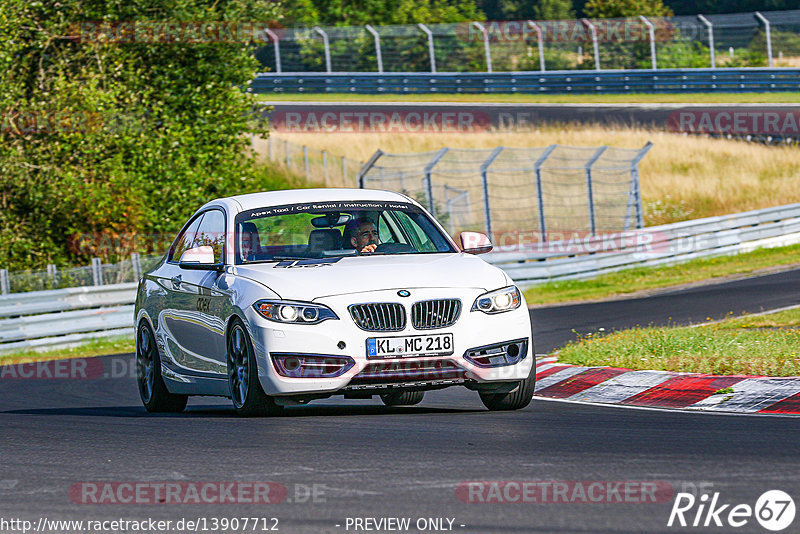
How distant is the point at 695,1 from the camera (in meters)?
73.9

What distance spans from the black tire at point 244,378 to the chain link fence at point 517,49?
38.9 metres

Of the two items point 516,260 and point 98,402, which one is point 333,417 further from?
point 516,260

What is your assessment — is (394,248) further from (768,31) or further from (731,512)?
(768,31)

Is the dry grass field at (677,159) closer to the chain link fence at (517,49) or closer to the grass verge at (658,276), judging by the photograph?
the chain link fence at (517,49)

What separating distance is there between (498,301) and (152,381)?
3.46 metres

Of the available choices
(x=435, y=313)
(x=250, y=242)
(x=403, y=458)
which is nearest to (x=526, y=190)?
(x=250, y=242)

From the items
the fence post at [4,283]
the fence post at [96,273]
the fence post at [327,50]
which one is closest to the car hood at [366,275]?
the fence post at [4,283]

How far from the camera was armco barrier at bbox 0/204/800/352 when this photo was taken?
20.8 meters

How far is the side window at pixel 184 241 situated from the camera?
10.9 meters

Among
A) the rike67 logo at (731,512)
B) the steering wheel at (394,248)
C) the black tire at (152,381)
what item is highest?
the steering wheel at (394,248)

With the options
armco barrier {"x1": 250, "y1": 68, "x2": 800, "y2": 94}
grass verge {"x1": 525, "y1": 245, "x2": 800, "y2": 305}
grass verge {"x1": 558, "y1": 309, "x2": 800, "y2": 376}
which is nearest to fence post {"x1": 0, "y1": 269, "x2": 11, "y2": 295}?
grass verge {"x1": 525, "y1": 245, "x2": 800, "y2": 305}

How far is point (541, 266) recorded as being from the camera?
2617 centimetres

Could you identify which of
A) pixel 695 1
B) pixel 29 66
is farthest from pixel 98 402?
pixel 695 1

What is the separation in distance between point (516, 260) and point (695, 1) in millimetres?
52255
